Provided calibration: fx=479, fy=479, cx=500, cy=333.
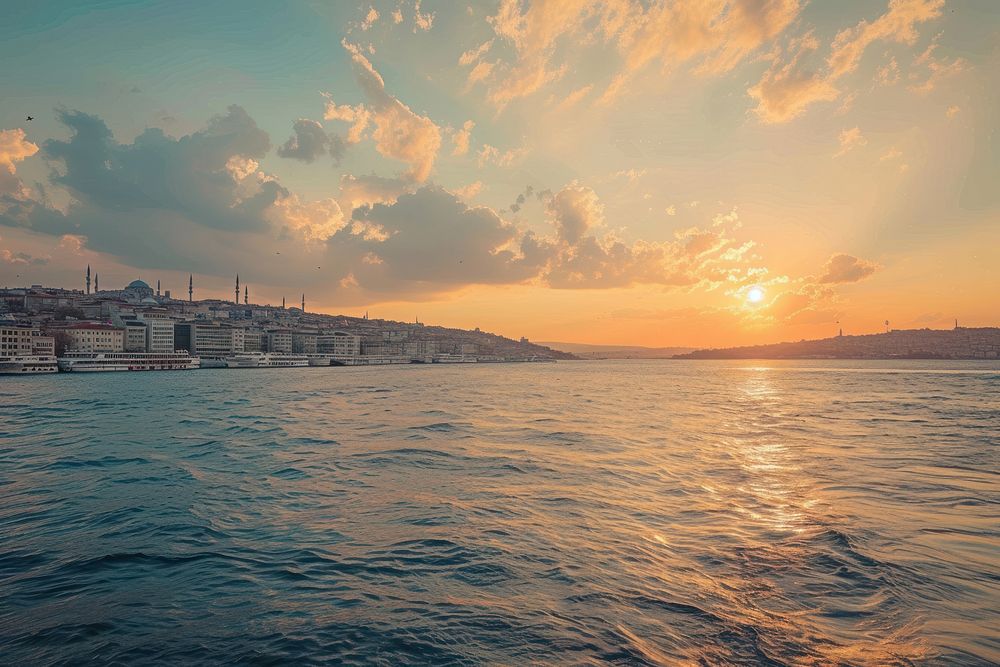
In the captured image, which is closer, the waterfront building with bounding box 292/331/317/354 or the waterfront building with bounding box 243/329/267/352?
the waterfront building with bounding box 243/329/267/352

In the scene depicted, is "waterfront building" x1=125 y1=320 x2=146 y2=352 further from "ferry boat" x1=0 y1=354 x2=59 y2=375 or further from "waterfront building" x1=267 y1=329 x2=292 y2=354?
"waterfront building" x1=267 y1=329 x2=292 y2=354

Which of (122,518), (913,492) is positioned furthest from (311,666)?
(913,492)

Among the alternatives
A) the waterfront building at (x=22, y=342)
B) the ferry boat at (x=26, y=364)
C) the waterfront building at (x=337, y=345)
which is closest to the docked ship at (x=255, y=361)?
the waterfront building at (x=337, y=345)

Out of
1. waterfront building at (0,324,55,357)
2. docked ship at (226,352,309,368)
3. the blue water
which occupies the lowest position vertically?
the blue water

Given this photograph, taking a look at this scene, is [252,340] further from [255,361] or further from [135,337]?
[135,337]

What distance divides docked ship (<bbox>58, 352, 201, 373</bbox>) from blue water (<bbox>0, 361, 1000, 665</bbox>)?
94.6 meters

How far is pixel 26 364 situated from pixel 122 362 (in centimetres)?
1898

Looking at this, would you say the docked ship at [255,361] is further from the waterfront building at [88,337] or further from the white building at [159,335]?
the waterfront building at [88,337]

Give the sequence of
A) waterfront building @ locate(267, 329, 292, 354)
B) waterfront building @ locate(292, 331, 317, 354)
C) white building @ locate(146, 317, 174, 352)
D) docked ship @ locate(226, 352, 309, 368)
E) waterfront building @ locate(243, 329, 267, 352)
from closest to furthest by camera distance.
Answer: white building @ locate(146, 317, 174, 352)
docked ship @ locate(226, 352, 309, 368)
waterfront building @ locate(243, 329, 267, 352)
waterfront building @ locate(267, 329, 292, 354)
waterfront building @ locate(292, 331, 317, 354)

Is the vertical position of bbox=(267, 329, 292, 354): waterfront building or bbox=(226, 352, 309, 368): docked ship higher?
bbox=(267, 329, 292, 354): waterfront building

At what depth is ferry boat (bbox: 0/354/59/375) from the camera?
77.8 m

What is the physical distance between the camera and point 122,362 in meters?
Answer: 98.7

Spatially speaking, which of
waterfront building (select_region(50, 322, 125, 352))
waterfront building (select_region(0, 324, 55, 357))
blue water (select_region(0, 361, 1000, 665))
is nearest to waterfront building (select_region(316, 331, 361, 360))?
waterfront building (select_region(50, 322, 125, 352))

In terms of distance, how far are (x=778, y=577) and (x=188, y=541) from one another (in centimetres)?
1029
